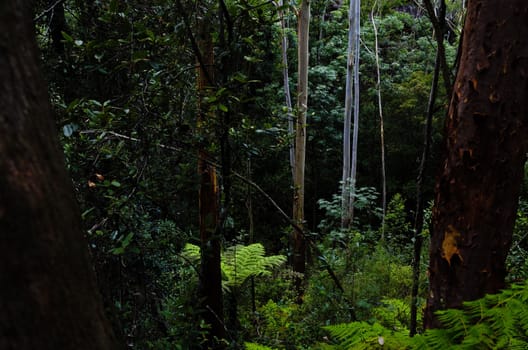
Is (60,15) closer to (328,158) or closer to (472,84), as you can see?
(472,84)

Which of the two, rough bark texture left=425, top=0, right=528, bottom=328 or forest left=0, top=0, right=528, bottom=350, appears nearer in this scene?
forest left=0, top=0, right=528, bottom=350

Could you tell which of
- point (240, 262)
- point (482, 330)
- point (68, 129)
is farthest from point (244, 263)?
point (482, 330)

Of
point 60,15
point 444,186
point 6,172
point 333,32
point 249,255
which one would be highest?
point 333,32

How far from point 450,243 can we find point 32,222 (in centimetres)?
170

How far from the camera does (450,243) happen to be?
174 cm

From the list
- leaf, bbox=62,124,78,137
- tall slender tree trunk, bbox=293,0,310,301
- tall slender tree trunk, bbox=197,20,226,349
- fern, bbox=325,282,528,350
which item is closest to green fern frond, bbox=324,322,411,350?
fern, bbox=325,282,528,350

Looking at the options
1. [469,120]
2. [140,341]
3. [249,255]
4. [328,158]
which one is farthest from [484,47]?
[328,158]

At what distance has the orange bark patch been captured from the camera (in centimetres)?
171

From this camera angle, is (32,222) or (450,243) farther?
(450,243)

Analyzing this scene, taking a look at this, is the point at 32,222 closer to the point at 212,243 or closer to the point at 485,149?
the point at 485,149

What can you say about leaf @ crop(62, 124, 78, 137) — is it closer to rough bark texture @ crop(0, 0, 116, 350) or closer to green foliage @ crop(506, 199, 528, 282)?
rough bark texture @ crop(0, 0, 116, 350)

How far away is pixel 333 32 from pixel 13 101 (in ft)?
48.3

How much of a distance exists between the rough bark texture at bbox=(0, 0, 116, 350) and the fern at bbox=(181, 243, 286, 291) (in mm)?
3698

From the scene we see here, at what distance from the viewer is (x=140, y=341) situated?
207 centimetres
